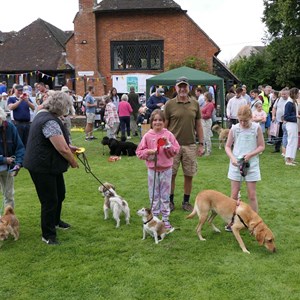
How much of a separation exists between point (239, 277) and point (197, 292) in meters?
0.54

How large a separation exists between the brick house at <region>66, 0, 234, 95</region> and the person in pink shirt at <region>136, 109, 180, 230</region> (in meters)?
17.5

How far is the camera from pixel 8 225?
4.86 metres

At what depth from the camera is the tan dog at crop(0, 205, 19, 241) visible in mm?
4805

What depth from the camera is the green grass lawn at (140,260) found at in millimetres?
3705

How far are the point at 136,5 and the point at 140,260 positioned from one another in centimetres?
1946

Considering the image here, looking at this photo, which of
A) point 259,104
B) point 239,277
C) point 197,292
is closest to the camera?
point 197,292

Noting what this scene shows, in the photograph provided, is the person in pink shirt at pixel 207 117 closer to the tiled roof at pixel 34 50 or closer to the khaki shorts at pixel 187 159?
the khaki shorts at pixel 187 159

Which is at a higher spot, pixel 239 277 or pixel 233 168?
pixel 233 168

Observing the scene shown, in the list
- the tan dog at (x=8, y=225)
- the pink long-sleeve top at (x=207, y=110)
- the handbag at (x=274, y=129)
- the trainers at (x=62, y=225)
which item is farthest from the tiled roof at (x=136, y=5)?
the tan dog at (x=8, y=225)

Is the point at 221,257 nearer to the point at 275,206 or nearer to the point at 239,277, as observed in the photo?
the point at 239,277

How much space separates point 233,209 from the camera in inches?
183

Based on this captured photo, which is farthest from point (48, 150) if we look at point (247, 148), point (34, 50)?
point (34, 50)

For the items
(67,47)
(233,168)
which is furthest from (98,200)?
(67,47)

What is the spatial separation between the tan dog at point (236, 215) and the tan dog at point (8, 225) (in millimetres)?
2338
